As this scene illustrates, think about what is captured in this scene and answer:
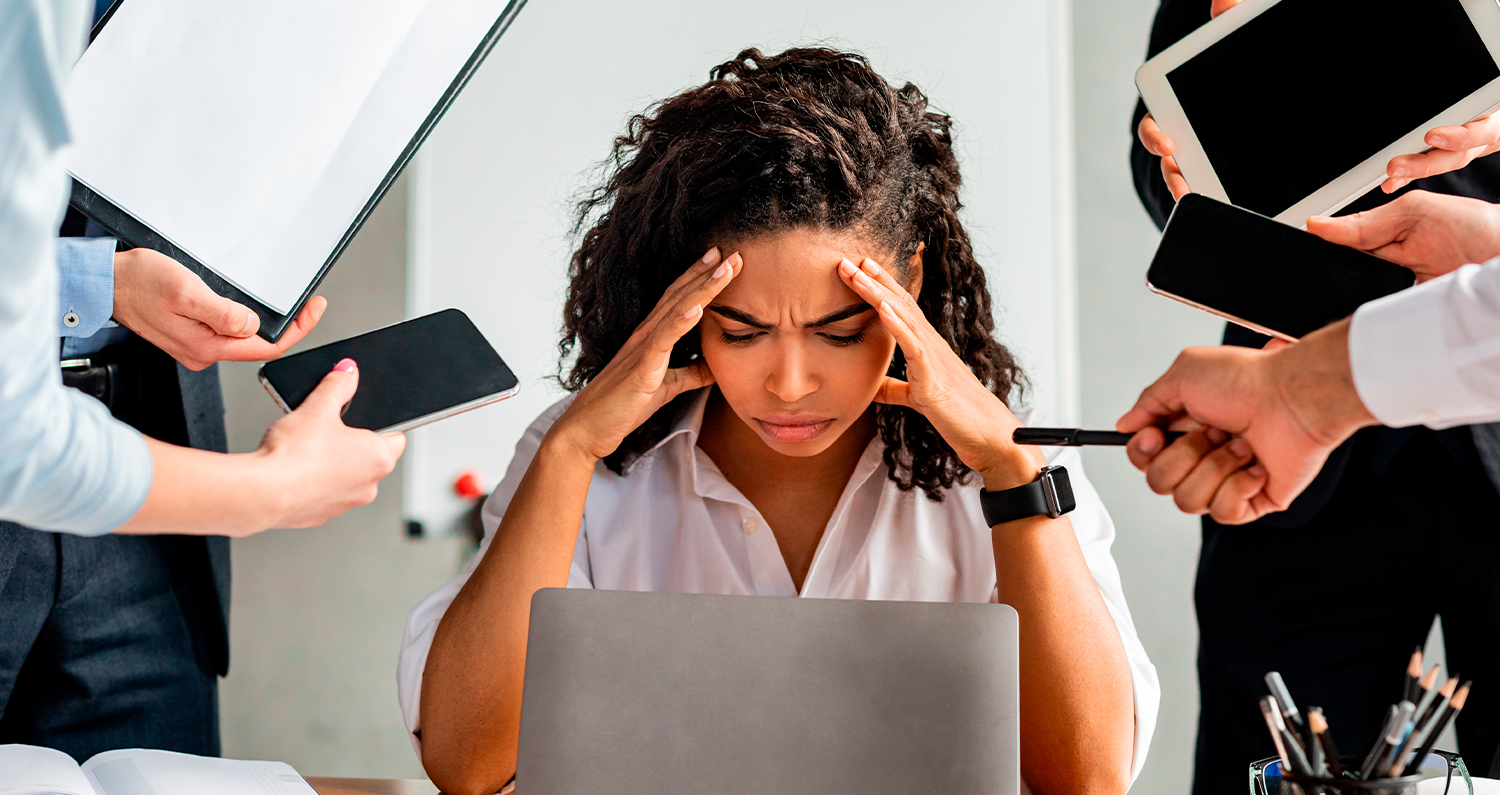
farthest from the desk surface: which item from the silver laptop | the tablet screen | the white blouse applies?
the tablet screen

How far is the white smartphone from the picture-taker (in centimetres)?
100

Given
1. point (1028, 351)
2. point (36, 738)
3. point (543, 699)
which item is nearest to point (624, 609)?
point (543, 699)

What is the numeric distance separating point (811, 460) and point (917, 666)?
633mm

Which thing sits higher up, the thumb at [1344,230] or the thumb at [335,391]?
the thumb at [1344,230]

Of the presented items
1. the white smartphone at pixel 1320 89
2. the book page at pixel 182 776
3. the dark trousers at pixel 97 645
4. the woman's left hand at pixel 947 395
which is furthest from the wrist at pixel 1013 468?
the dark trousers at pixel 97 645

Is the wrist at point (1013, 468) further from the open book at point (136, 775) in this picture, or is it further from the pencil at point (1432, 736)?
the open book at point (136, 775)

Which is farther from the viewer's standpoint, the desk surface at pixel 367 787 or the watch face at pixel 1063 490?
the watch face at pixel 1063 490

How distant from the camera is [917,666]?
30.5 inches

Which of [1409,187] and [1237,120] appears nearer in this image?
[1237,120]

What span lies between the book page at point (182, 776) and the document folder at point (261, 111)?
17.2 inches

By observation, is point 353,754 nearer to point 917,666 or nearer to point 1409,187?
point 917,666

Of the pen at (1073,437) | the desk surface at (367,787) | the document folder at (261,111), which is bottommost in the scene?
the desk surface at (367,787)

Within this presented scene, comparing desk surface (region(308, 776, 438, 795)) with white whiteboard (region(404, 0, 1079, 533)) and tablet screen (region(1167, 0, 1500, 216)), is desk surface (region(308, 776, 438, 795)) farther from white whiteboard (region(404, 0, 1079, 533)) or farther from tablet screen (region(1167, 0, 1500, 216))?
white whiteboard (region(404, 0, 1079, 533))

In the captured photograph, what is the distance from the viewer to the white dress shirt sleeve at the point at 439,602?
1.19 m
